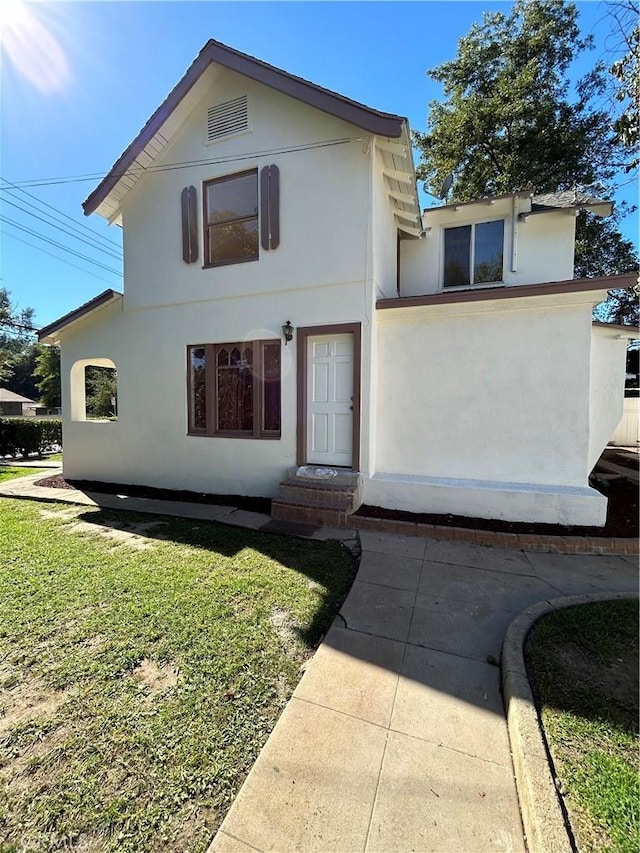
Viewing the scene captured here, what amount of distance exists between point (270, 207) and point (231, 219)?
1.04 meters

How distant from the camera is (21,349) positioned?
145 feet

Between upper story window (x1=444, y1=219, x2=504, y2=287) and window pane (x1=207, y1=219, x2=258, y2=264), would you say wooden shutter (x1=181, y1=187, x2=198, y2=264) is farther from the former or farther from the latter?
upper story window (x1=444, y1=219, x2=504, y2=287)

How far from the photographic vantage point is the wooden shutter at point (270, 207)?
668 centimetres

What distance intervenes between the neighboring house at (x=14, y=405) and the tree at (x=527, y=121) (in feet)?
137

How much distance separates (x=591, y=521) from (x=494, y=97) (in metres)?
15.6

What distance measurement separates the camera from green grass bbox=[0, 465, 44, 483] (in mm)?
9945

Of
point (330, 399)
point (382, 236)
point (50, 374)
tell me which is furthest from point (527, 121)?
point (50, 374)

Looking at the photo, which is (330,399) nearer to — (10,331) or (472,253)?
(472,253)

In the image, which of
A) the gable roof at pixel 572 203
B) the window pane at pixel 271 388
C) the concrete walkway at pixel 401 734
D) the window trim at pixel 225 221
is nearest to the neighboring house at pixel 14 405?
the window trim at pixel 225 221

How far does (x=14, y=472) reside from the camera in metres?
10.9

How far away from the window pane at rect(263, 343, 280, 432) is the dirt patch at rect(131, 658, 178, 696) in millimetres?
4623

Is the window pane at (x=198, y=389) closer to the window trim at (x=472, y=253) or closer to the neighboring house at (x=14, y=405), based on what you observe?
the window trim at (x=472, y=253)

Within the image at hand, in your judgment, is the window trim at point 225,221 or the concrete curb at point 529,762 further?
the window trim at point 225,221

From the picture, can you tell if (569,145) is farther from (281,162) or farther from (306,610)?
(306,610)
